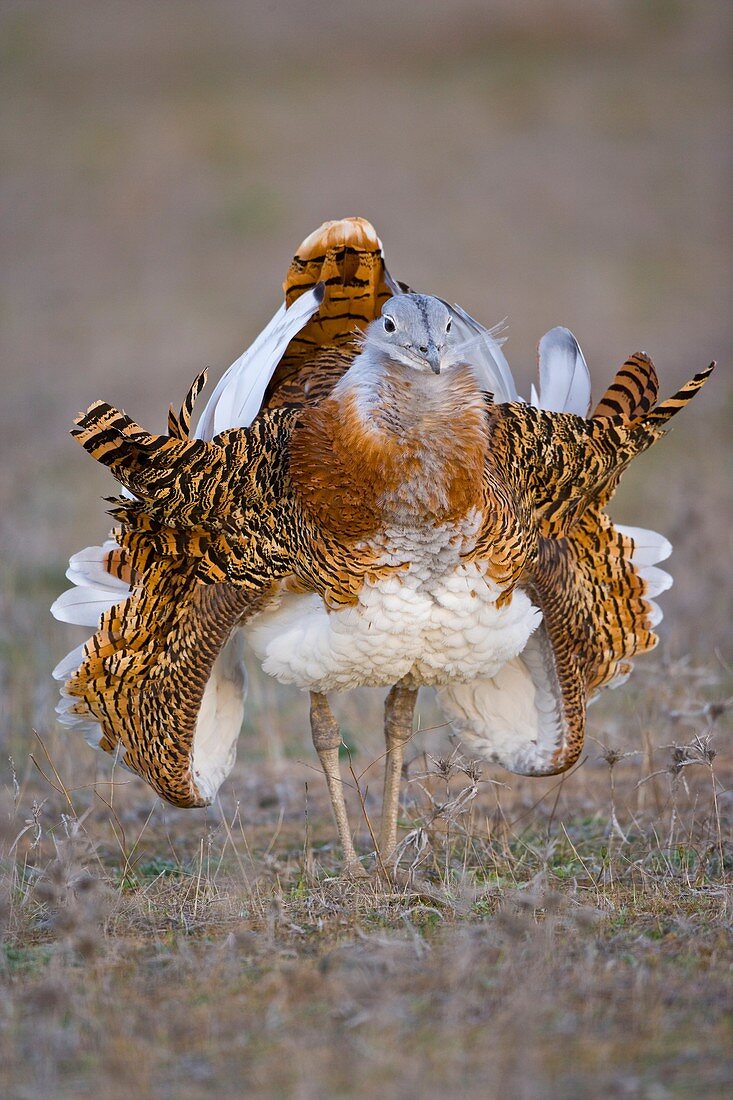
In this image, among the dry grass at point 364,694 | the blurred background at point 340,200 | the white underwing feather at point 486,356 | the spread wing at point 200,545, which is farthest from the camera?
the blurred background at point 340,200

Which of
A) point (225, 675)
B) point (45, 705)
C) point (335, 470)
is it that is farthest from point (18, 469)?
point (335, 470)

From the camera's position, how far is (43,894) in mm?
3758

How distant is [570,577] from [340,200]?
12.8m

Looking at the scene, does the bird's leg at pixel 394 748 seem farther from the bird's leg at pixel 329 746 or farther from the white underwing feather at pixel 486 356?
the white underwing feather at pixel 486 356

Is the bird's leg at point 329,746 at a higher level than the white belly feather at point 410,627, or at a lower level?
lower

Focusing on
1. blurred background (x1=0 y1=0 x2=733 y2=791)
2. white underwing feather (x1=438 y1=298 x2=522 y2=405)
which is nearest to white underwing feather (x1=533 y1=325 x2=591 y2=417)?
white underwing feather (x1=438 y1=298 x2=522 y2=405)

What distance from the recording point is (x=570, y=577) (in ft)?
14.9

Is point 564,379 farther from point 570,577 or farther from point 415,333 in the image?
point 415,333

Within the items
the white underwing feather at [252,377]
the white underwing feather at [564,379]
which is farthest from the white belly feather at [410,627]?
the white underwing feather at [564,379]

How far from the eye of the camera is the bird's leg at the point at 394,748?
4699 millimetres

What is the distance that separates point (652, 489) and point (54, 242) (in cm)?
989

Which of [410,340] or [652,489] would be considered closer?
[410,340]

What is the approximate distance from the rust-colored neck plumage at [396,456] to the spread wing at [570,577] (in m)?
0.29

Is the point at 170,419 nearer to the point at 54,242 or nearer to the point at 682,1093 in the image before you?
the point at 682,1093
